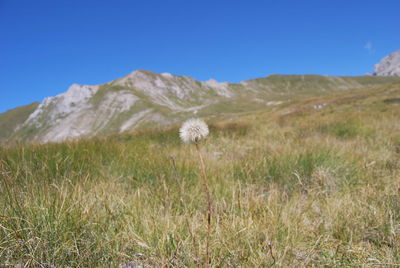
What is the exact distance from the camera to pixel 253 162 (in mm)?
4469

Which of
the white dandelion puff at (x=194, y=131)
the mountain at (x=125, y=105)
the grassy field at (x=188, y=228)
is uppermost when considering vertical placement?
the mountain at (x=125, y=105)

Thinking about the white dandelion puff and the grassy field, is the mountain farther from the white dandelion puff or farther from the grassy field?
the white dandelion puff

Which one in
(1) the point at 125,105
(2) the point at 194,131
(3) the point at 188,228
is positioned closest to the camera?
(2) the point at 194,131

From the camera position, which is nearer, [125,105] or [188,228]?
[188,228]

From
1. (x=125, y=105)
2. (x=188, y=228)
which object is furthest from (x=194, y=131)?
(x=125, y=105)

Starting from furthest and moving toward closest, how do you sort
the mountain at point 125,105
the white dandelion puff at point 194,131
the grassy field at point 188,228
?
the mountain at point 125,105 < the white dandelion puff at point 194,131 < the grassy field at point 188,228

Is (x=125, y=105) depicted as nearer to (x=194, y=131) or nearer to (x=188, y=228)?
(x=188, y=228)

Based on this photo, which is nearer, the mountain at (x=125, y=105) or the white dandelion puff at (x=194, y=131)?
the white dandelion puff at (x=194, y=131)

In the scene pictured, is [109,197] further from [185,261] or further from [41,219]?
[185,261]

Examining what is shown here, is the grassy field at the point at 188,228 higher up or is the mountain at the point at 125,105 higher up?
the mountain at the point at 125,105

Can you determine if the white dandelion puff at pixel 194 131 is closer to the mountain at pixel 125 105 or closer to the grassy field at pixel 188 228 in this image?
the grassy field at pixel 188 228

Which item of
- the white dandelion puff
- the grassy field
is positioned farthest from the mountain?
the white dandelion puff

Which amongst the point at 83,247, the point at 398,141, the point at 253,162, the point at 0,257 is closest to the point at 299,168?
the point at 253,162

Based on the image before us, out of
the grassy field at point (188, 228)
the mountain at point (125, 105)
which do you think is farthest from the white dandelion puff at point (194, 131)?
the mountain at point (125, 105)
